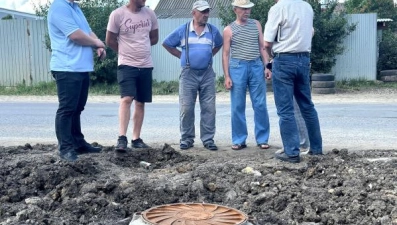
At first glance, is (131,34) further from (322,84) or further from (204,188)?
(322,84)

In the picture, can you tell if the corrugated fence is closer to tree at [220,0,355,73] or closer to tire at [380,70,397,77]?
tire at [380,70,397,77]

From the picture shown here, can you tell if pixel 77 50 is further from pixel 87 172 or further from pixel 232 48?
pixel 232 48

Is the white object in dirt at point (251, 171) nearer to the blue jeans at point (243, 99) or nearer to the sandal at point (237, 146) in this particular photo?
the sandal at point (237, 146)

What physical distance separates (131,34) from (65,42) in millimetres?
1161

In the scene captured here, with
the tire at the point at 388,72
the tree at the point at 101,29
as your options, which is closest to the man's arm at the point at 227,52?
the tree at the point at 101,29

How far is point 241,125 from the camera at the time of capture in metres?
8.30

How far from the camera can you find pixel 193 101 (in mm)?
8414

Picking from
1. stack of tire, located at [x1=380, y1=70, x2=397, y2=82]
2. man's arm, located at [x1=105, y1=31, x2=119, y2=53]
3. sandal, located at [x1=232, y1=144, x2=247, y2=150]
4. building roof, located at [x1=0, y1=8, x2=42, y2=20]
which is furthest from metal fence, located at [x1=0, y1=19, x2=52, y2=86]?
sandal, located at [x1=232, y1=144, x2=247, y2=150]

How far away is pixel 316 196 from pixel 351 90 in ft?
53.4

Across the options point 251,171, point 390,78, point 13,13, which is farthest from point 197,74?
point 13,13

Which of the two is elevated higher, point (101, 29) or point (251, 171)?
point (101, 29)

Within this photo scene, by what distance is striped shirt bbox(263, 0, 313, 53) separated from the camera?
6945 millimetres

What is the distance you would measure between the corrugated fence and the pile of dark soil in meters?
15.9

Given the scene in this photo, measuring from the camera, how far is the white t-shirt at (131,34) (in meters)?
7.87
